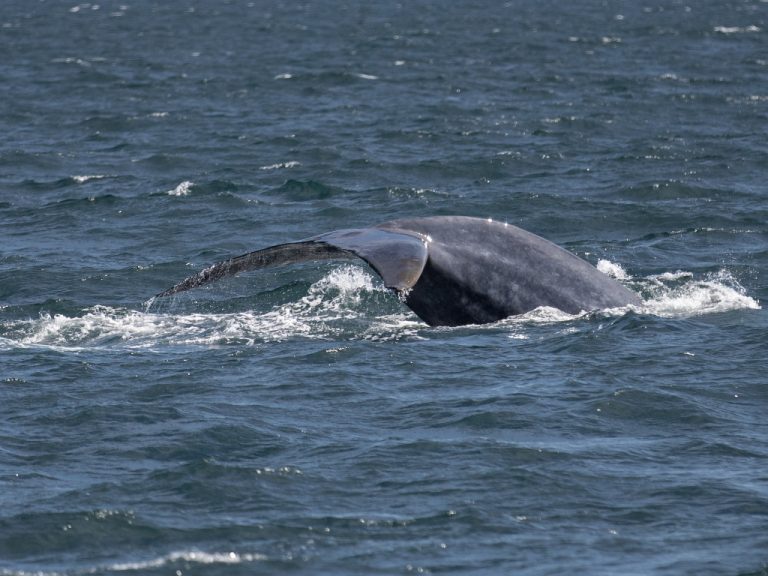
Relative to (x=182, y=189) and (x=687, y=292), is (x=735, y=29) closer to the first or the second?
(x=182, y=189)

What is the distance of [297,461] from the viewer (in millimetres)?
11469

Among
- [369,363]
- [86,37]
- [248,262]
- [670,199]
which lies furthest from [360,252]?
[86,37]

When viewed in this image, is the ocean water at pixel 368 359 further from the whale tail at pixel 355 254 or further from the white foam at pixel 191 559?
the whale tail at pixel 355 254

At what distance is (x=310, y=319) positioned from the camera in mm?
16031

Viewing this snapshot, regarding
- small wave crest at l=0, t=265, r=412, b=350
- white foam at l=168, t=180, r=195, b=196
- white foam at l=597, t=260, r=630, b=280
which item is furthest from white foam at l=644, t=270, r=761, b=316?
white foam at l=168, t=180, r=195, b=196

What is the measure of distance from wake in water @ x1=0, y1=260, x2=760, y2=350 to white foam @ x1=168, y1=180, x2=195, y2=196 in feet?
26.7

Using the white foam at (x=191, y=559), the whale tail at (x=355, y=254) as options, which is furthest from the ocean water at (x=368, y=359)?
the whale tail at (x=355, y=254)

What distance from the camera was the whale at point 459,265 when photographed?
41.7ft

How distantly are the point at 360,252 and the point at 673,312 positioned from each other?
4.74m

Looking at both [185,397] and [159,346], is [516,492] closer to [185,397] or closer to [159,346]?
[185,397]

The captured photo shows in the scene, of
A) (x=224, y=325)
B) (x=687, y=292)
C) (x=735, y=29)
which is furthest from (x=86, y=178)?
(x=735, y=29)

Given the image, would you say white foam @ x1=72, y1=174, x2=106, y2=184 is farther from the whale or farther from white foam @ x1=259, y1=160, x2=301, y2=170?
the whale

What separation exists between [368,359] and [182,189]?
39.1ft

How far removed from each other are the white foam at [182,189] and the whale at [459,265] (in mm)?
11605
